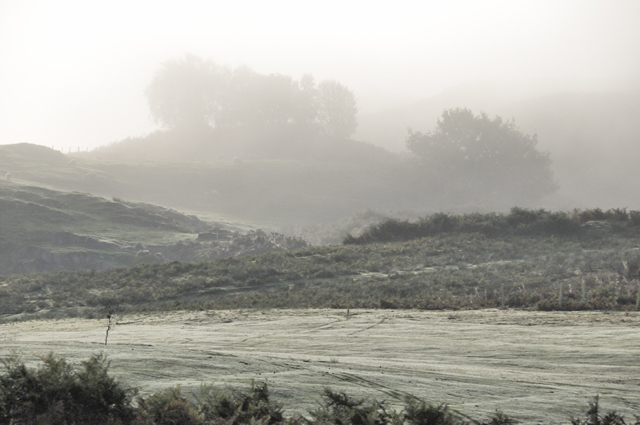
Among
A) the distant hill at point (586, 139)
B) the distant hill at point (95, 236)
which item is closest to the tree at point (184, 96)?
the distant hill at point (586, 139)

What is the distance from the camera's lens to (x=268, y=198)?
81.6 m

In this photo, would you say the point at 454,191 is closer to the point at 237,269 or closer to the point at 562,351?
the point at 237,269

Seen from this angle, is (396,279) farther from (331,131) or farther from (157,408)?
(331,131)

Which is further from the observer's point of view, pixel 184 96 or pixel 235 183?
pixel 184 96

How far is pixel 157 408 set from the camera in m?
7.36

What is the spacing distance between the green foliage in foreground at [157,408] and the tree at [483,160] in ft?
282

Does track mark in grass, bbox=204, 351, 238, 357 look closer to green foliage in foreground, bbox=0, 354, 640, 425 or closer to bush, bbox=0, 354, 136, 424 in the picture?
green foliage in foreground, bbox=0, 354, 640, 425

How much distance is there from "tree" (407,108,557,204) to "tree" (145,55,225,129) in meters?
42.2

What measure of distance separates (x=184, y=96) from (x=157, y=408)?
115371 millimetres

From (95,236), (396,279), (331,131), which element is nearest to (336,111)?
(331,131)

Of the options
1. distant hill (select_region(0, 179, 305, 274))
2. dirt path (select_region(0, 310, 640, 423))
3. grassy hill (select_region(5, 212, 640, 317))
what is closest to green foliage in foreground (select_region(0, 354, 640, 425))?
dirt path (select_region(0, 310, 640, 423))

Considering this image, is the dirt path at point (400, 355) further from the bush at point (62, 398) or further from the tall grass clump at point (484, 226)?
the tall grass clump at point (484, 226)

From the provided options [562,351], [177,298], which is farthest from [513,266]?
[562,351]

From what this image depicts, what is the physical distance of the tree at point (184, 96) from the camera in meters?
118
